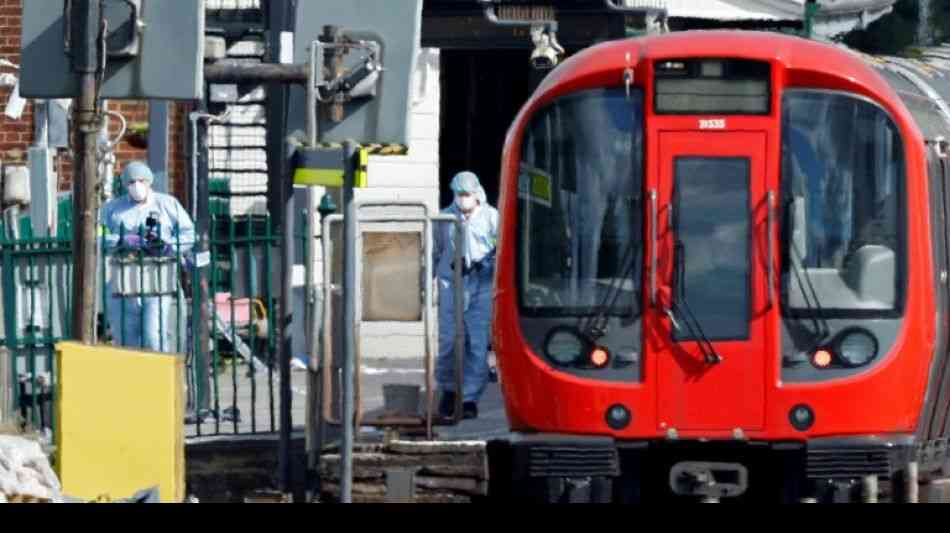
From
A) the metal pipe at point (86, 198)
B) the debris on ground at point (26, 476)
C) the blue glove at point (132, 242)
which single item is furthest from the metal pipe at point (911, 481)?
the blue glove at point (132, 242)

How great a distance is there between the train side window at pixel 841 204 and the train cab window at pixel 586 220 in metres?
0.73

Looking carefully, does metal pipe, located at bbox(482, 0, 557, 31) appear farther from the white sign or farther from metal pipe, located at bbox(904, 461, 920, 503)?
metal pipe, located at bbox(904, 461, 920, 503)

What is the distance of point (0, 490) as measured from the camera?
393 inches

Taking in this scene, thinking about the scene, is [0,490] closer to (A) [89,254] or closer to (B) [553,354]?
(A) [89,254]

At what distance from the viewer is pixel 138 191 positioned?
48.8ft

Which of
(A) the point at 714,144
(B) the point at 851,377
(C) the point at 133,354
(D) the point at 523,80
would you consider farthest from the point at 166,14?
(D) the point at 523,80

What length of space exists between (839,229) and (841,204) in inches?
4.7

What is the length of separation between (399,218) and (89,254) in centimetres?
277

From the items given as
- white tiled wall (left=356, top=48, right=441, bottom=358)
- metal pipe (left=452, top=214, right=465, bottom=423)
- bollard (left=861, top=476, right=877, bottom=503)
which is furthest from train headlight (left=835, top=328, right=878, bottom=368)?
white tiled wall (left=356, top=48, right=441, bottom=358)

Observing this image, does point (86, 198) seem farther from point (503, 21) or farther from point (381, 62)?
point (503, 21)

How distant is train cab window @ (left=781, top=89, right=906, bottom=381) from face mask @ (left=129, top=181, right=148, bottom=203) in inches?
193

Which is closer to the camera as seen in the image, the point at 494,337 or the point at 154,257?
the point at 494,337

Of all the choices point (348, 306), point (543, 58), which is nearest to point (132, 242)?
point (348, 306)

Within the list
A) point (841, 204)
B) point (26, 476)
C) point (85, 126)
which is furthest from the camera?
point (841, 204)
